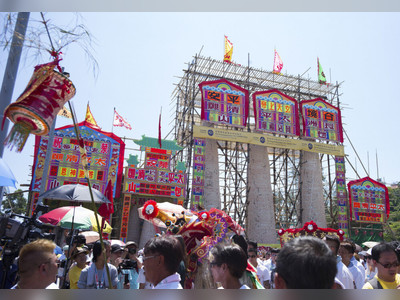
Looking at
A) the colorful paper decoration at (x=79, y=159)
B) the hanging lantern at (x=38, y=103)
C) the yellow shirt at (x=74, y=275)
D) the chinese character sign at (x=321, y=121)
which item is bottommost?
the yellow shirt at (x=74, y=275)

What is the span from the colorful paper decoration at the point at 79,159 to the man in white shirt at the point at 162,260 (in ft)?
38.1

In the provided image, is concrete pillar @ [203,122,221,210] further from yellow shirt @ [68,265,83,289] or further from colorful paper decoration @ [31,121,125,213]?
yellow shirt @ [68,265,83,289]

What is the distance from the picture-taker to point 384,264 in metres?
2.39

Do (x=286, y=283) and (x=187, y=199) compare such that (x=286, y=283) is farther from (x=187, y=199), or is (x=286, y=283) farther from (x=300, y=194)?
(x=300, y=194)

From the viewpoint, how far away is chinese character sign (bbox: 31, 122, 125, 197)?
12789 millimetres

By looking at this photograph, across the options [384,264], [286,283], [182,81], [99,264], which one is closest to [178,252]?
[286,283]

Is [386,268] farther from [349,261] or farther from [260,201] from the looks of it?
[260,201]

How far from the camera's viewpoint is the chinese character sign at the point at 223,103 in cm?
1609

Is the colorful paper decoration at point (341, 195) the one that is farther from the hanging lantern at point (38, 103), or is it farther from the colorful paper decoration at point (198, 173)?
the hanging lantern at point (38, 103)

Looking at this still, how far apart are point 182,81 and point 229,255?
710 inches

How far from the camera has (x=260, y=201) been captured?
16500 mm

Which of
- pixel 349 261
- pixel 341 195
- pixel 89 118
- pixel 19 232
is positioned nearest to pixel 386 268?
pixel 349 261

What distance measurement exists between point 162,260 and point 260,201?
15.1 metres

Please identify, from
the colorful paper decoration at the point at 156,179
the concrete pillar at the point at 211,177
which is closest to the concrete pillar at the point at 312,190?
the concrete pillar at the point at 211,177
